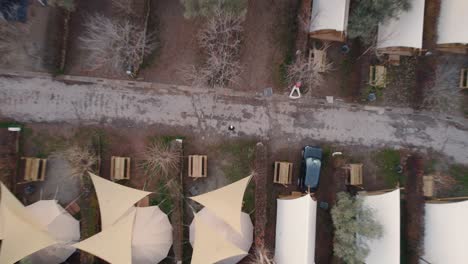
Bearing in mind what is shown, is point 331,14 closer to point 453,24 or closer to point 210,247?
point 453,24

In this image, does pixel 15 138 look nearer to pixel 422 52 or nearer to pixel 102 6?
pixel 102 6

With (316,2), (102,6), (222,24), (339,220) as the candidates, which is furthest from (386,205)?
(102,6)

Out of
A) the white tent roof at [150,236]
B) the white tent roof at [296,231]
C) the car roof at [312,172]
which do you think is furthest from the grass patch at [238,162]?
the white tent roof at [150,236]

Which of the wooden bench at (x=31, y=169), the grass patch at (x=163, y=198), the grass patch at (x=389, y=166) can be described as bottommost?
the grass patch at (x=163, y=198)

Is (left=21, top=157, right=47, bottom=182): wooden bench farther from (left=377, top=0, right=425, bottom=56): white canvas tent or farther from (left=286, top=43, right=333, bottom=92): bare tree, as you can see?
(left=377, top=0, right=425, bottom=56): white canvas tent

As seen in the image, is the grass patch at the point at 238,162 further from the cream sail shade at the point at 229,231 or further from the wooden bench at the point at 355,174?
the wooden bench at the point at 355,174

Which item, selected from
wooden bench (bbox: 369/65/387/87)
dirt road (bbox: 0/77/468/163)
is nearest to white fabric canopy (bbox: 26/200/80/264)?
dirt road (bbox: 0/77/468/163)

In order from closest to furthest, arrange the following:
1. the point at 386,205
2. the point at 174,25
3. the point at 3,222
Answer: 1. the point at 3,222
2. the point at 386,205
3. the point at 174,25
